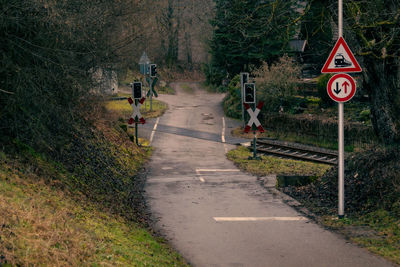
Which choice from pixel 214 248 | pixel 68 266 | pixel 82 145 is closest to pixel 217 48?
pixel 82 145

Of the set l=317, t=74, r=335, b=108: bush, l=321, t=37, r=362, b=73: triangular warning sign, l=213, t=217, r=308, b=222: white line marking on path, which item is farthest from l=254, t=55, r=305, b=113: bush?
l=213, t=217, r=308, b=222: white line marking on path

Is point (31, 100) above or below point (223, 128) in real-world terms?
above

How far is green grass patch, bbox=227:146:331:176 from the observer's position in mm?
16203

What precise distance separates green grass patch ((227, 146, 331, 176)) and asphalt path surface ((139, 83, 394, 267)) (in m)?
0.52

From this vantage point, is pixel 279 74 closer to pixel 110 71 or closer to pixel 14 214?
pixel 110 71

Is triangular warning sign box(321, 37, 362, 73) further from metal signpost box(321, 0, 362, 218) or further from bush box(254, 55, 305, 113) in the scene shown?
bush box(254, 55, 305, 113)

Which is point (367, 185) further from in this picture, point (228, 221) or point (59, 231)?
point (59, 231)

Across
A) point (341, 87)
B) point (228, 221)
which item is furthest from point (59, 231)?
point (341, 87)

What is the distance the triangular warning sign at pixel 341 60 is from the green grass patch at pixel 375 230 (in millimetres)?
2865

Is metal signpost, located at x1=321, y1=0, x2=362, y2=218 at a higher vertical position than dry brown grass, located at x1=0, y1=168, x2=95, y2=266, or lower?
higher

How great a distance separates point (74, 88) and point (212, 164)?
7.66 m

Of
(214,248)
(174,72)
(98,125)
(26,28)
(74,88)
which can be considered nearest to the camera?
(214,248)

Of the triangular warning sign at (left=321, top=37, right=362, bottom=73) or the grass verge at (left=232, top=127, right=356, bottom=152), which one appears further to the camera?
the grass verge at (left=232, top=127, right=356, bottom=152)

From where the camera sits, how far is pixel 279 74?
29531 mm
